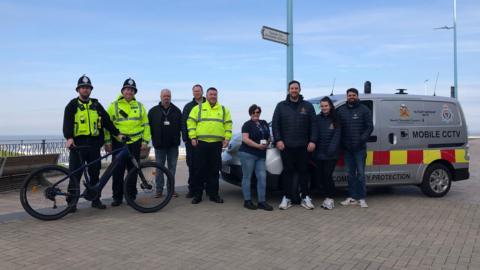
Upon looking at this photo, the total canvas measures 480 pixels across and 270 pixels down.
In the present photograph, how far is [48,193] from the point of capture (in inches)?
246

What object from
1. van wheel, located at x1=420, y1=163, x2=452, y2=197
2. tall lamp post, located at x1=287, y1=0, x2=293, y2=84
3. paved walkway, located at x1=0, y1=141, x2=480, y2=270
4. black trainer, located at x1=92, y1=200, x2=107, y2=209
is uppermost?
tall lamp post, located at x1=287, y1=0, x2=293, y2=84

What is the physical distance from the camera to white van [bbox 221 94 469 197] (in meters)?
7.78

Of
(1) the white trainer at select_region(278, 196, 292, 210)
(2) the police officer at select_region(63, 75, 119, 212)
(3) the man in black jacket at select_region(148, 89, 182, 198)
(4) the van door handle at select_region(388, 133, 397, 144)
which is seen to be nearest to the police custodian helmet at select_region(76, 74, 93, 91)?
(2) the police officer at select_region(63, 75, 119, 212)

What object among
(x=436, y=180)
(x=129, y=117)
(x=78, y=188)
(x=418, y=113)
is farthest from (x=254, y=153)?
(x=436, y=180)

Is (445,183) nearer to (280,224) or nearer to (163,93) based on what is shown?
(280,224)

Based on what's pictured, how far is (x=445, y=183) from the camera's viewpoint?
8.33m

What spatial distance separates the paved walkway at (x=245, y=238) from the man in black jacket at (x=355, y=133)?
1.88ft

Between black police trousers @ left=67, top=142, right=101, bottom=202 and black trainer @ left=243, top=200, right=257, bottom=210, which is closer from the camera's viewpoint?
black police trousers @ left=67, top=142, right=101, bottom=202

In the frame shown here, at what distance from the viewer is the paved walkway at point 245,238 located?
451cm

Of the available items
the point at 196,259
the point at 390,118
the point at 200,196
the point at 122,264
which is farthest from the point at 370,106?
the point at 122,264

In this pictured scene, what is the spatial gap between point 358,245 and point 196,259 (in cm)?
183

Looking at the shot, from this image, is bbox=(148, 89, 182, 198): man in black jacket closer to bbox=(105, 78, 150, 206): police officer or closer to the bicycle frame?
bbox=(105, 78, 150, 206): police officer

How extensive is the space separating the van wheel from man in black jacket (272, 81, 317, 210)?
2.44 metres

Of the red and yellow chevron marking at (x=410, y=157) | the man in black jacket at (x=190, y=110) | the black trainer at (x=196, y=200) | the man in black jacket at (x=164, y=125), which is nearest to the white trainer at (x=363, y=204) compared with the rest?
the red and yellow chevron marking at (x=410, y=157)
